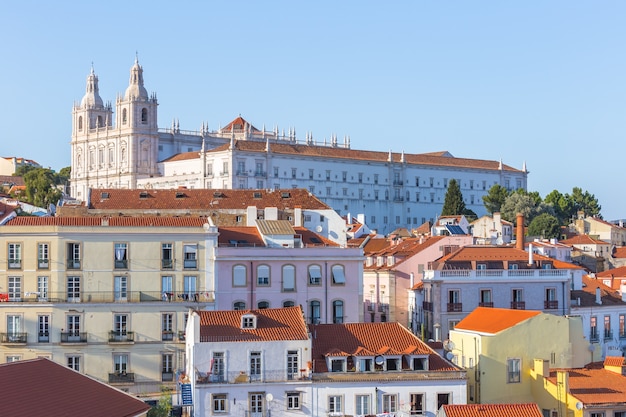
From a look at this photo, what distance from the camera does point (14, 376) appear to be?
36594mm

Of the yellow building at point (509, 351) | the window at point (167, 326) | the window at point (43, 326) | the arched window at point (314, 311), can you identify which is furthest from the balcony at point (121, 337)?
the yellow building at point (509, 351)

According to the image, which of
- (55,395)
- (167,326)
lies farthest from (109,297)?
(55,395)

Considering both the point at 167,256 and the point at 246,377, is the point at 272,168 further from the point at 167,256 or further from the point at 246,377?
the point at 246,377

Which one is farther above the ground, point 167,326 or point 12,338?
point 167,326

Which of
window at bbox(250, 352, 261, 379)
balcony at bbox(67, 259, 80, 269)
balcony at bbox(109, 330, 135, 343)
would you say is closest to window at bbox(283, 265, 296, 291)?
balcony at bbox(109, 330, 135, 343)

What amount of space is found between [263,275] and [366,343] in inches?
511

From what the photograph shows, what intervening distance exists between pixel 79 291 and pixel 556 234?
9087 cm

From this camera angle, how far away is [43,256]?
57531mm

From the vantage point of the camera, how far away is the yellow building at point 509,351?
161 feet

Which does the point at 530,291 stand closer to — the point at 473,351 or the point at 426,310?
the point at 426,310

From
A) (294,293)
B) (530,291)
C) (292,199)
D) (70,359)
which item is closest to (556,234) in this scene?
(292,199)

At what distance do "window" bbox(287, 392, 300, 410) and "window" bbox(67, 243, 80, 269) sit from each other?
16.3 m

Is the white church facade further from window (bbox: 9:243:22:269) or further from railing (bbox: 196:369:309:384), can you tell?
railing (bbox: 196:369:309:384)

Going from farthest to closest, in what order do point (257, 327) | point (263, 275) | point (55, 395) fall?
point (263, 275) → point (257, 327) → point (55, 395)
